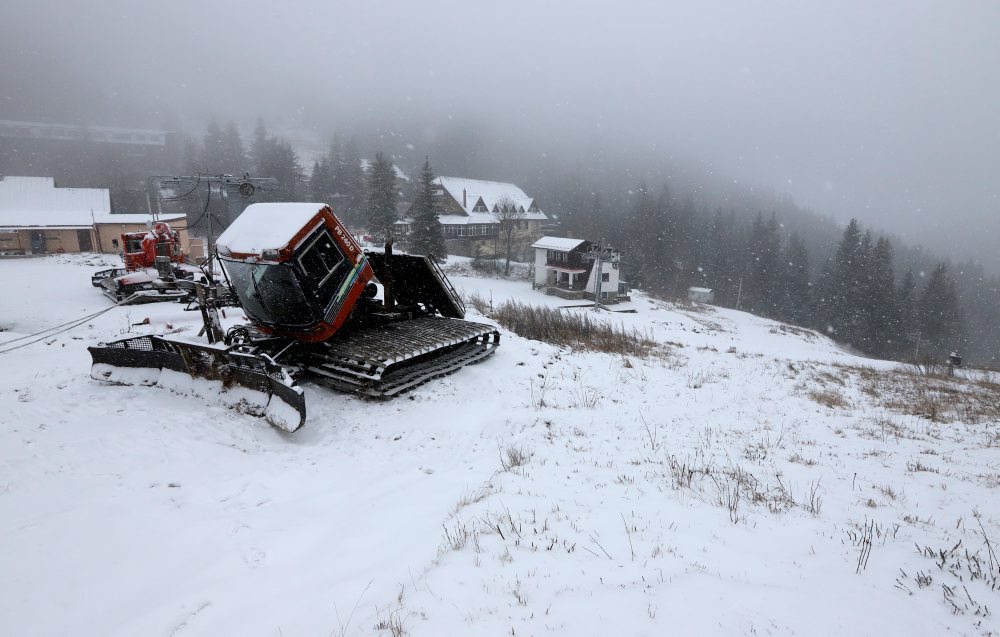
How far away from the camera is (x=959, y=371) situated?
2064cm

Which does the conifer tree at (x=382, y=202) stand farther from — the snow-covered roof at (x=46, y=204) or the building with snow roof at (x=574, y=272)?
the snow-covered roof at (x=46, y=204)

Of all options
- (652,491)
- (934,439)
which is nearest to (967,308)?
(934,439)

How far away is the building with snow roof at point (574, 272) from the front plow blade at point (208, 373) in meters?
41.8

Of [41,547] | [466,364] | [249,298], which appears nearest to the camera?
[41,547]

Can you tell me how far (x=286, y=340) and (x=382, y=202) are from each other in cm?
4202

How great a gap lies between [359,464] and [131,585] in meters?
2.56

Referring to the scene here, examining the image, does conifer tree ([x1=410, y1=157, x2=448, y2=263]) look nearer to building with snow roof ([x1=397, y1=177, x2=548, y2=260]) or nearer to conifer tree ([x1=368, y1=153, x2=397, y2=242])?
conifer tree ([x1=368, y1=153, x2=397, y2=242])

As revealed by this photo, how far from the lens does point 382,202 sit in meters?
47.4

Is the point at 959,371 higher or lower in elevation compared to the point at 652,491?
lower

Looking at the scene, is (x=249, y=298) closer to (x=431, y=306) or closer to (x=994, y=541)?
(x=431, y=306)

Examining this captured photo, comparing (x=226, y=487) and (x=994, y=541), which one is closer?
(x=994, y=541)

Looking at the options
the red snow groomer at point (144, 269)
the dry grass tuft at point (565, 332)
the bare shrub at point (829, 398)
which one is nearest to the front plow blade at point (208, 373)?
the dry grass tuft at point (565, 332)

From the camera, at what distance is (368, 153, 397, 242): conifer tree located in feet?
156

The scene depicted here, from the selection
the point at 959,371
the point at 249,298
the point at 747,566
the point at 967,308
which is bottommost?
the point at 967,308
